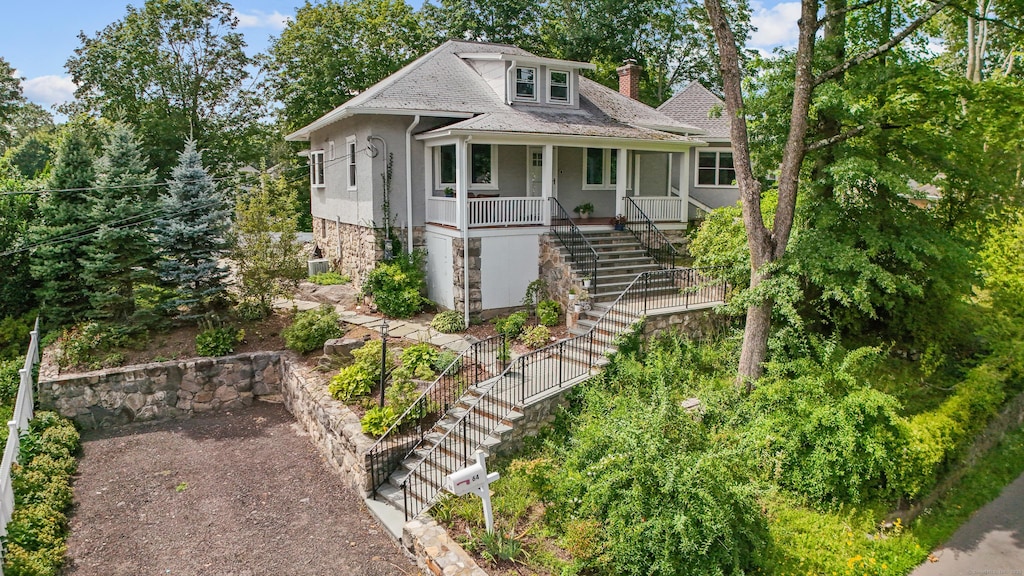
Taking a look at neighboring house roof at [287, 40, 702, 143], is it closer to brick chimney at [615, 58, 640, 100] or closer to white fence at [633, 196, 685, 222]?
white fence at [633, 196, 685, 222]

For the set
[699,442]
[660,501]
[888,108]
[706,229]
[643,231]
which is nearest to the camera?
[660,501]

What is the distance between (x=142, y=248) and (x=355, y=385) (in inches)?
285

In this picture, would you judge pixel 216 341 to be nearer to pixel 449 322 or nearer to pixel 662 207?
pixel 449 322

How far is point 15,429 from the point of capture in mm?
10672

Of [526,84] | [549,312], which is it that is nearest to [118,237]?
[549,312]

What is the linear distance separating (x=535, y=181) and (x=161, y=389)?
10559mm

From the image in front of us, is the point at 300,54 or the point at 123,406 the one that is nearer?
the point at 123,406

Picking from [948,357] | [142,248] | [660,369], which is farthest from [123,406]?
[948,357]

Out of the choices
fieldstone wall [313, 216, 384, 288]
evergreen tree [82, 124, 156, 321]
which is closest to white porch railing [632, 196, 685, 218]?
fieldstone wall [313, 216, 384, 288]

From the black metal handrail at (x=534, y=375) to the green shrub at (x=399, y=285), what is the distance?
4551 mm

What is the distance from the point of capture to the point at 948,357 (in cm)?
1329

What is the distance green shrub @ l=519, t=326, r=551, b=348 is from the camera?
44.7 feet

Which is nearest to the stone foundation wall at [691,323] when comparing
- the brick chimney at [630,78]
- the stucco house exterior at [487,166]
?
the stucco house exterior at [487,166]

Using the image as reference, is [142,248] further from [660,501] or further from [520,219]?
[660,501]
